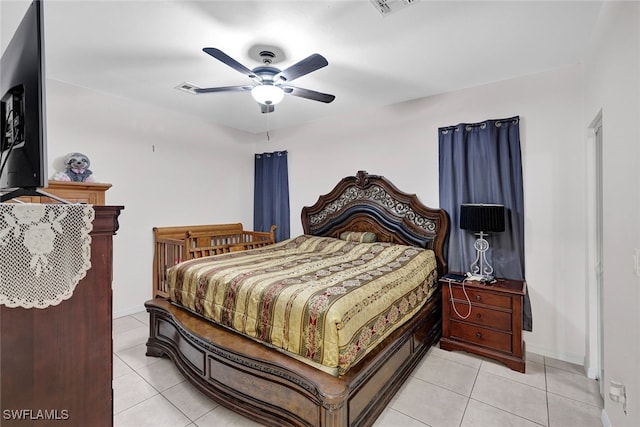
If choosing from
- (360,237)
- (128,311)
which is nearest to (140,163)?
(128,311)

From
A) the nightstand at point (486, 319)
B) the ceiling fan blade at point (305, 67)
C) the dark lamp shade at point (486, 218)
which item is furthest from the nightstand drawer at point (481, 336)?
the ceiling fan blade at point (305, 67)

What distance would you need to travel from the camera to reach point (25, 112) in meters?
0.91

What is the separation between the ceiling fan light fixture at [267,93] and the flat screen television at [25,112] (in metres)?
1.54

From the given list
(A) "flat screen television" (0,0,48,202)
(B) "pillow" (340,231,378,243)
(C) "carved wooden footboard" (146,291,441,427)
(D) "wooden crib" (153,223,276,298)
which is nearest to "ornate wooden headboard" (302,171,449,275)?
(B) "pillow" (340,231,378,243)

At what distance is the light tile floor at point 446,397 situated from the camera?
1.91 meters

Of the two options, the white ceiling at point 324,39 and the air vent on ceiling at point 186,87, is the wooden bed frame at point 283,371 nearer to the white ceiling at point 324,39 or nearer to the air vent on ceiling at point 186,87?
the white ceiling at point 324,39

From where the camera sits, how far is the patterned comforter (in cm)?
172

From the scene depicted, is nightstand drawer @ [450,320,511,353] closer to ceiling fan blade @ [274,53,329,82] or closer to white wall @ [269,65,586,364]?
white wall @ [269,65,586,364]

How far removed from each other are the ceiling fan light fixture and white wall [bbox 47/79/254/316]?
7.46 ft

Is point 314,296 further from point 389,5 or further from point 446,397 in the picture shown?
point 389,5

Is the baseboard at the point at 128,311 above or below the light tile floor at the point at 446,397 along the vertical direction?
above

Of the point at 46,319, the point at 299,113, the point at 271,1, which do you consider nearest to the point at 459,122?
the point at 299,113

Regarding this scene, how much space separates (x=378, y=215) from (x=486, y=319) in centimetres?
164

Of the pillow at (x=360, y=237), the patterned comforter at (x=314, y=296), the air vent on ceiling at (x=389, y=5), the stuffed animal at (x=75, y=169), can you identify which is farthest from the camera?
the pillow at (x=360, y=237)
